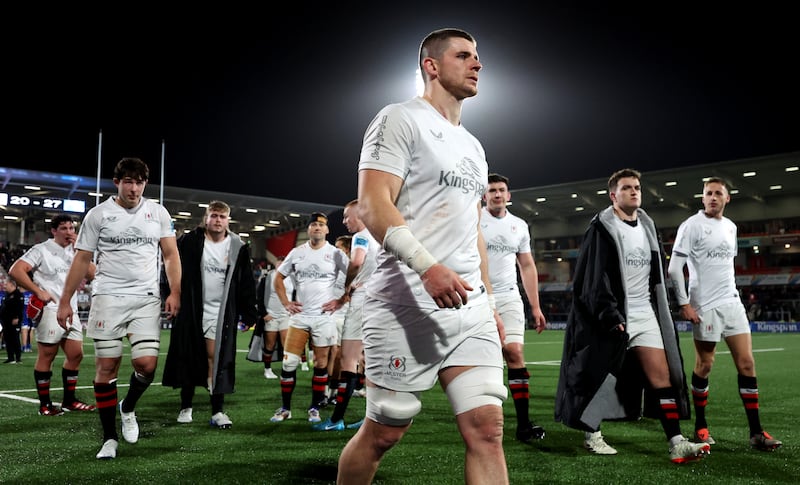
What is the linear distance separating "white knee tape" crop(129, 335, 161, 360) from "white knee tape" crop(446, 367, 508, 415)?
3572mm

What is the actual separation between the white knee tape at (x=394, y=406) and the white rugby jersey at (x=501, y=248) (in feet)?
14.1

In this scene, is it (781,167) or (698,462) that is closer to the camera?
(698,462)

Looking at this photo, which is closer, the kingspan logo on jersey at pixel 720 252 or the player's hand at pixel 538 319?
the kingspan logo on jersey at pixel 720 252

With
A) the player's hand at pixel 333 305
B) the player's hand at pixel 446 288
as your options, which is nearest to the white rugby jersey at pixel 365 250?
Answer: the player's hand at pixel 333 305

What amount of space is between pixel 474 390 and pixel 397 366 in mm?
323

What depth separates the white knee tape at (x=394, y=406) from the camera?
281 centimetres

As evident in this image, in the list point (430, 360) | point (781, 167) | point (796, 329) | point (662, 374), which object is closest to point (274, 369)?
point (662, 374)

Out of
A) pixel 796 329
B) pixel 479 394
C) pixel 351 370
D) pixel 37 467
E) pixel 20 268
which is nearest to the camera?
pixel 479 394

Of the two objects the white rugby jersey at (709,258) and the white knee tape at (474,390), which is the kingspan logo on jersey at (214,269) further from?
the white knee tape at (474,390)

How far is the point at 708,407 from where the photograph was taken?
841 centimetres

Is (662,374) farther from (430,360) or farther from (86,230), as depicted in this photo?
(86,230)

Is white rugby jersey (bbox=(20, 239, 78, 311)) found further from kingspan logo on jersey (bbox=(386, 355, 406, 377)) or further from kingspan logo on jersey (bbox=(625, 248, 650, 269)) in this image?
kingspan logo on jersey (bbox=(386, 355, 406, 377))

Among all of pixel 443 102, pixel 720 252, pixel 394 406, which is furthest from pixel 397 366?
pixel 720 252

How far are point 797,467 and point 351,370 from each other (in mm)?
3935
